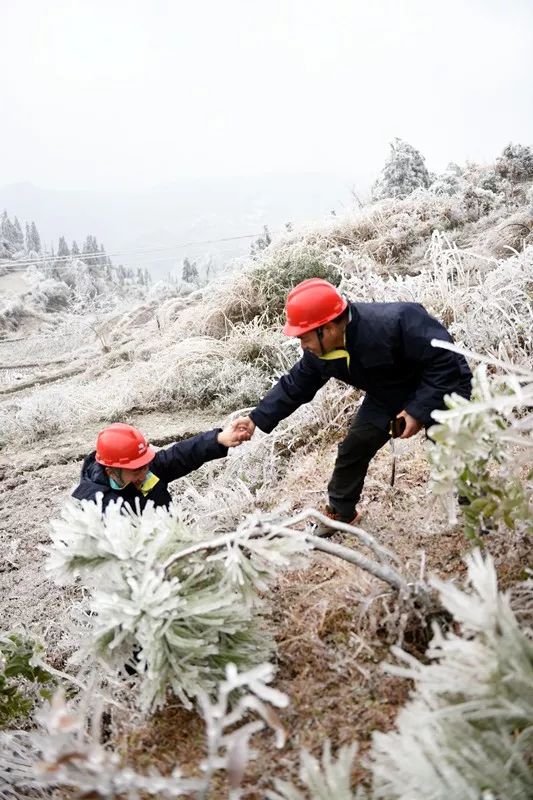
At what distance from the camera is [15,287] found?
33.6 metres

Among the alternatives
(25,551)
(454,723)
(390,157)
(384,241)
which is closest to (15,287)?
(390,157)

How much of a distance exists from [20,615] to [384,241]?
747 centimetres

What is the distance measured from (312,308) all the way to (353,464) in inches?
39.5

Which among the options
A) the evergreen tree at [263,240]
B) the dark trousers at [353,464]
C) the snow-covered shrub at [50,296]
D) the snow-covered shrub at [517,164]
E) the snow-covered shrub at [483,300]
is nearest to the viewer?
the dark trousers at [353,464]

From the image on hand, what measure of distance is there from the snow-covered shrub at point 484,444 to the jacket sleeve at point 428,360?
3.23 ft

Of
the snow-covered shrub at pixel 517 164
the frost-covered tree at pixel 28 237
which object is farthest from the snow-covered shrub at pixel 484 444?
the frost-covered tree at pixel 28 237

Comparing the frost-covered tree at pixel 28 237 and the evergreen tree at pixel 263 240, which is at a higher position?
the evergreen tree at pixel 263 240

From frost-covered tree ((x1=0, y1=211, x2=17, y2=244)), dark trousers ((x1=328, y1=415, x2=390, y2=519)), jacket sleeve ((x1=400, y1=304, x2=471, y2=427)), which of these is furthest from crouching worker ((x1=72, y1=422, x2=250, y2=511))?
frost-covered tree ((x1=0, y1=211, x2=17, y2=244))

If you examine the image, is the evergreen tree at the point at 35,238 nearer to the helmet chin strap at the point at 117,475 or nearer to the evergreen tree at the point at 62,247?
the evergreen tree at the point at 62,247

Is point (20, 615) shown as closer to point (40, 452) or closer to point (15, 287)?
point (40, 452)

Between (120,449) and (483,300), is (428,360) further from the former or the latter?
(483,300)

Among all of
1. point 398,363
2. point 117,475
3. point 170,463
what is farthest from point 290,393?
point 117,475

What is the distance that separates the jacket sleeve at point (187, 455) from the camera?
363cm

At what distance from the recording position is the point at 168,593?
1.67 metres
